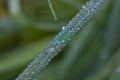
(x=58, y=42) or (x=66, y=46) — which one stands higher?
(x=66, y=46)

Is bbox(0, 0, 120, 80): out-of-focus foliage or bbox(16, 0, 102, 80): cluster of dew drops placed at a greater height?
bbox(0, 0, 120, 80): out-of-focus foliage

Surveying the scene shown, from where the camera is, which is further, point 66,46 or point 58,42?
point 66,46

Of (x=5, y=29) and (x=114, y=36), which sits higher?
(x=5, y=29)

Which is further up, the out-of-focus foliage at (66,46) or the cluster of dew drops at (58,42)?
the out-of-focus foliage at (66,46)

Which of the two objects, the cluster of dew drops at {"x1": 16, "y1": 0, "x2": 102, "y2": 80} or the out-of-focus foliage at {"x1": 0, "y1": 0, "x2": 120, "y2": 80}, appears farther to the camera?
the out-of-focus foliage at {"x1": 0, "y1": 0, "x2": 120, "y2": 80}

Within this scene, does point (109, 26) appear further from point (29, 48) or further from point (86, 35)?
point (29, 48)

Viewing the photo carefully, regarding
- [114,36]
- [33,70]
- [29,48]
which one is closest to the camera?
[33,70]

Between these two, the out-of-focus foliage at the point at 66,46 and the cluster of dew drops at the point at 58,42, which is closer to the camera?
the cluster of dew drops at the point at 58,42

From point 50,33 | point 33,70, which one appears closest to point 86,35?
point 50,33
